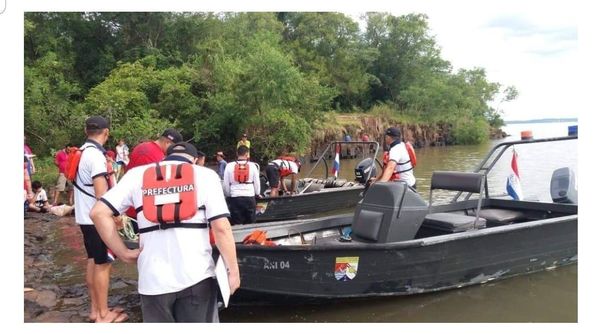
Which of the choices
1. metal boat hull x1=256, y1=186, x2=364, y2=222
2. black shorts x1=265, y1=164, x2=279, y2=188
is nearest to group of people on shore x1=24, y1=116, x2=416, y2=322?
metal boat hull x1=256, y1=186, x2=364, y2=222

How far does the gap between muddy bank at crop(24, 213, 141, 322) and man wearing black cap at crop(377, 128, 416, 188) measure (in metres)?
3.19

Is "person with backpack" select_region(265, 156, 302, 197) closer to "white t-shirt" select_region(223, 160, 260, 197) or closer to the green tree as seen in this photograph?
"white t-shirt" select_region(223, 160, 260, 197)

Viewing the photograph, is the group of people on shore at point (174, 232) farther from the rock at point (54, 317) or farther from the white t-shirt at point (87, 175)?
the rock at point (54, 317)

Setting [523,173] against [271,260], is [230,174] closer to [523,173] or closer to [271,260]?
[271,260]

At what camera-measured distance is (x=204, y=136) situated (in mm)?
18953

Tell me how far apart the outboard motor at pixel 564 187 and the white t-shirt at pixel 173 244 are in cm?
565

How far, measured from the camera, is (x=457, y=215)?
562cm

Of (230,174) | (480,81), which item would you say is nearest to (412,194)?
(230,174)

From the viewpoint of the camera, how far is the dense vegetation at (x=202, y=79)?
16812mm

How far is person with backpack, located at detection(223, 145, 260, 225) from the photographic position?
258 inches

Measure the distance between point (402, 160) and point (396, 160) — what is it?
0.34m

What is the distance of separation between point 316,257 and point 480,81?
50.9 meters

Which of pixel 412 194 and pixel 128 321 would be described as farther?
pixel 412 194

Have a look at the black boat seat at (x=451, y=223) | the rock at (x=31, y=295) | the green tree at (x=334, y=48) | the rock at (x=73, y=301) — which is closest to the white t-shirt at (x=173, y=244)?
the rock at (x=73, y=301)
